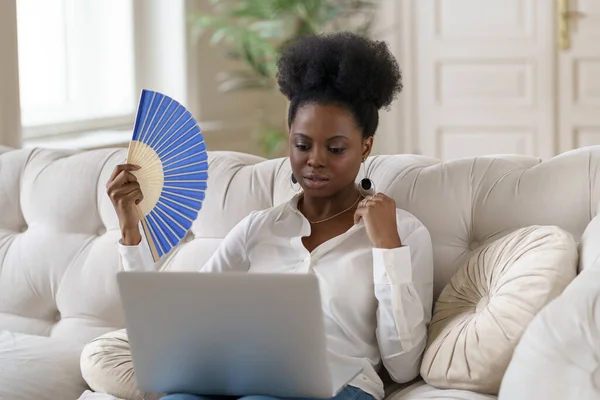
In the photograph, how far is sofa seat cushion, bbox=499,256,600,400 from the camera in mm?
1579

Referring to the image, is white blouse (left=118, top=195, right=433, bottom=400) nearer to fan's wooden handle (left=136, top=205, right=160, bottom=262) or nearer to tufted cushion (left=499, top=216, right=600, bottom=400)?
fan's wooden handle (left=136, top=205, right=160, bottom=262)

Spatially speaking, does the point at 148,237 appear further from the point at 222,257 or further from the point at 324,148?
the point at 324,148

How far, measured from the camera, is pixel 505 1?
5270 millimetres

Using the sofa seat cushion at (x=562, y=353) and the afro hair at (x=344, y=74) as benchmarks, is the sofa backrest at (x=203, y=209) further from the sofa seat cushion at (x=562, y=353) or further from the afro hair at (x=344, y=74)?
the sofa seat cushion at (x=562, y=353)

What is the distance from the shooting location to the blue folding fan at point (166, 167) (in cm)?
206

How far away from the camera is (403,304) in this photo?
6.23 ft

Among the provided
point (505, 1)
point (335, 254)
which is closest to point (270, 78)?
point (505, 1)

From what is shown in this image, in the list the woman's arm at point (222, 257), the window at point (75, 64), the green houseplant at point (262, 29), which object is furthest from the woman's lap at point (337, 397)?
the green houseplant at point (262, 29)

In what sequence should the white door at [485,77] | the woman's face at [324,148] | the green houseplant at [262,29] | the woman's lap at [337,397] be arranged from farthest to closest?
the white door at [485,77]
the green houseplant at [262,29]
the woman's face at [324,148]
the woman's lap at [337,397]

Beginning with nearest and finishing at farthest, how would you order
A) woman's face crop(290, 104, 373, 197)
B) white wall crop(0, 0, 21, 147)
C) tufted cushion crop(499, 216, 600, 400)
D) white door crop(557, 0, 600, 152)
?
1. tufted cushion crop(499, 216, 600, 400)
2. woman's face crop(290, 104, 373, 197)
3. white wall crop(0, 0, 21, 147)
4. white door crop(557, 0, 600, 152)

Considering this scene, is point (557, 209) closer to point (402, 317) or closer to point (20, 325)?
point (402, 317)

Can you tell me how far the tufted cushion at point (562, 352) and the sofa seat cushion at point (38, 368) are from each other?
3.38 ft

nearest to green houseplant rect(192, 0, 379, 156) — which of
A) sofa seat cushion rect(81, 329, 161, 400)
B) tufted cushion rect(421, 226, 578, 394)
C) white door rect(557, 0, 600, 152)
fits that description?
white door rect(557, 0, 600, 152)

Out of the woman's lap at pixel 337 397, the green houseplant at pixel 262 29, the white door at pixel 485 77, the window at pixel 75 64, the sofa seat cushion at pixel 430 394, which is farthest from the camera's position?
the white door at pixel 485 77
